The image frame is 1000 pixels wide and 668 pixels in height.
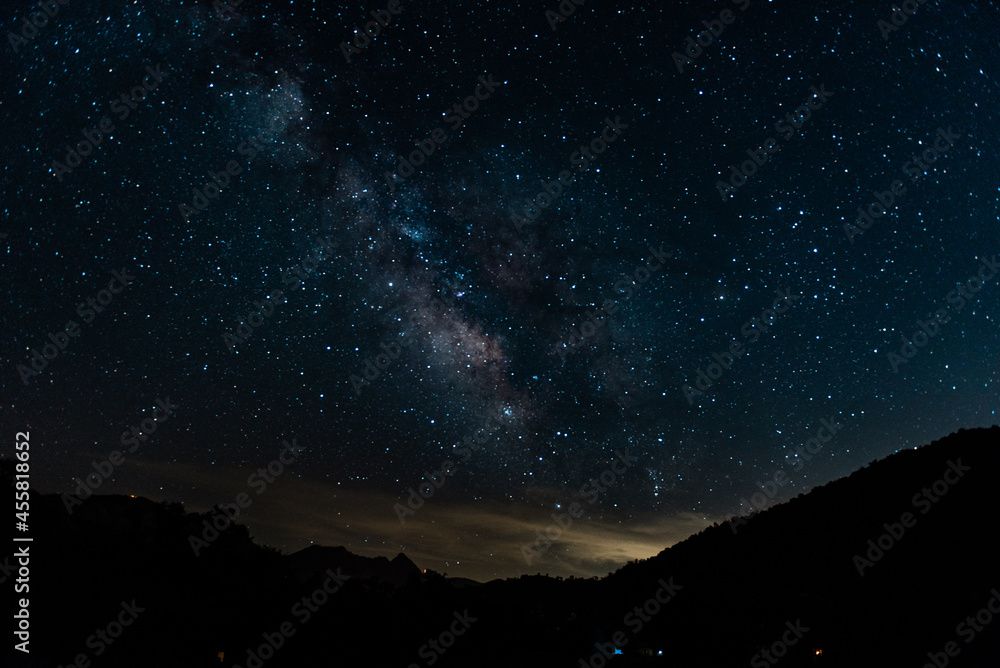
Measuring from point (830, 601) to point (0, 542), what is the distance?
41.2 meters

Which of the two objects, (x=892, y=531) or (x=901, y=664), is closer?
(x=901, y=664)

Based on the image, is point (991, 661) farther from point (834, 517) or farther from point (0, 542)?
point (0, 542)

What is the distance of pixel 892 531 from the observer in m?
38.8

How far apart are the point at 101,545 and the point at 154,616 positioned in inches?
172

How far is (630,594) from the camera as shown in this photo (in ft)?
154

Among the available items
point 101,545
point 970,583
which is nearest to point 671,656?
point 970,583

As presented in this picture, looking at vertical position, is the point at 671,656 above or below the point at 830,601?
below

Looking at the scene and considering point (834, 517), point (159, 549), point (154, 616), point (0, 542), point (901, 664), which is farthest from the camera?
point (834, 517)

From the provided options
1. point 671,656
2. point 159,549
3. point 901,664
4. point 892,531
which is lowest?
point 671,656

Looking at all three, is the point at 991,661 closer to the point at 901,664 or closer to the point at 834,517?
the point at 901,664

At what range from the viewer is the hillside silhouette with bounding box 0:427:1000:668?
19.1 metres

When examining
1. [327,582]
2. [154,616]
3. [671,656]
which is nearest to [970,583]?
[671,656]

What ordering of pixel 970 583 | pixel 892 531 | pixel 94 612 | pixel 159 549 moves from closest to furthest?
pixel 94 612 → pixel 159 549 → pixel 970 583 → pixel 892 531

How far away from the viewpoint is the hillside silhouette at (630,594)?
19109 millimetres
